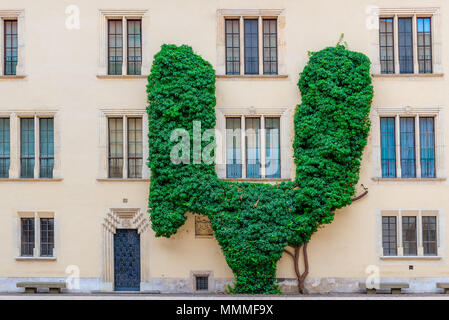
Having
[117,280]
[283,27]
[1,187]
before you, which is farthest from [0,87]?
[283,27]

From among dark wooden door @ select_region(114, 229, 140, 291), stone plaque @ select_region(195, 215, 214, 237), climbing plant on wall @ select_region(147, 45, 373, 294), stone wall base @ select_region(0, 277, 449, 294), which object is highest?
climbing plant on wall @ select_region(147, 45, 373, 294)

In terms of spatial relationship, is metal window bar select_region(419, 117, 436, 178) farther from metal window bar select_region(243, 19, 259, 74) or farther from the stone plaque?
the stone plaque

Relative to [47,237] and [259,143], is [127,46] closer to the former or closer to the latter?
[259,143]

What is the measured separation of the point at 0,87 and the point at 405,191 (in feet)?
52.1

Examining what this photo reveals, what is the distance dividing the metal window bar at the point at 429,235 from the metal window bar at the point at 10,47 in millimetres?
16712

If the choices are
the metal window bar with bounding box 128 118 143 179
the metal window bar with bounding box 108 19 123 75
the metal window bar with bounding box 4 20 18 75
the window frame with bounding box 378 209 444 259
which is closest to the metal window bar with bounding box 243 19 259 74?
the metal window bar with bounding box 128 118 143 179

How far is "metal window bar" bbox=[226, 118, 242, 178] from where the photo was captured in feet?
79.2

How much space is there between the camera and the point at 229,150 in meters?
24.2

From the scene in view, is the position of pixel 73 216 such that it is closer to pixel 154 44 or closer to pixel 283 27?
pixel 154 44

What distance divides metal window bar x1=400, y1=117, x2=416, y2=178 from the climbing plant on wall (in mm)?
1828

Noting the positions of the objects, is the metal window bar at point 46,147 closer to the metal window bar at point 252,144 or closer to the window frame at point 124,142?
the window frame at point 124,142

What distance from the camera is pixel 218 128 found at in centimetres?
2395

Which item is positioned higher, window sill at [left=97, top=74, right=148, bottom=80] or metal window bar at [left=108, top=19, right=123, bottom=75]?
metal window bar at [left=108, top=19, right=123, bottom=75]

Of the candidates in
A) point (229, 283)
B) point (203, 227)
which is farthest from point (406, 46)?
point (229, 283)
